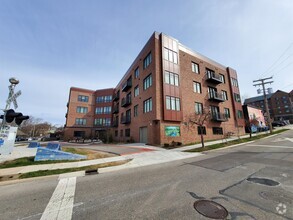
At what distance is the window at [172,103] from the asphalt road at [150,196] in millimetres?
13892

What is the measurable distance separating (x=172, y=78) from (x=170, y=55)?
383 centimetres

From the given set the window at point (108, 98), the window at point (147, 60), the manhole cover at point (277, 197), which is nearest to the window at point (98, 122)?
the window at point (108, 98)

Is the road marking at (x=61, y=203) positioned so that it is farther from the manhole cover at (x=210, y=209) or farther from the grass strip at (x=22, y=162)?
the grass strip at (x=22, y=162)

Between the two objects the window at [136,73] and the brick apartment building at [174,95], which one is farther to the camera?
the window at [136,73]

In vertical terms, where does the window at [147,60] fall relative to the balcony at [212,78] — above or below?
above

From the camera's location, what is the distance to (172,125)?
1948 centimetres

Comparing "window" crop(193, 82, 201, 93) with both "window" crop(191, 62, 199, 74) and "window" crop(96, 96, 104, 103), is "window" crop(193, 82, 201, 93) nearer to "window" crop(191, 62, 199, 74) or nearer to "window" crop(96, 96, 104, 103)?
"window" crop(191, 62, 199, 74)

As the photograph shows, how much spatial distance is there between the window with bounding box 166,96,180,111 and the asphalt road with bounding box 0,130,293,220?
547 inches

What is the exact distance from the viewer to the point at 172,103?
20031 millimetres

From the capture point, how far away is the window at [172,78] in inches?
803

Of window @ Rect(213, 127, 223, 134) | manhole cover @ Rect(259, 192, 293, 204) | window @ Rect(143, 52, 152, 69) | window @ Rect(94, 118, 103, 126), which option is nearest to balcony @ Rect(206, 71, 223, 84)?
window @ Rect(213, 127, 223, 134)

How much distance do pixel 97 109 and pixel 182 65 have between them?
103ft

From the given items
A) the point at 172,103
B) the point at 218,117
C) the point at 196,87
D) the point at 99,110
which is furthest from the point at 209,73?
the point at 99,110

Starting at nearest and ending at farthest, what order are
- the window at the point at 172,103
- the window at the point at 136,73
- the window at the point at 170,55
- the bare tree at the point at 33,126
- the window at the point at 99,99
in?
the window at the point at 172,103 < the window at the point at 170,55 < the window at the point at 136,73 < the window at the point at 99,99 < the bare tree at the point at 33,126
